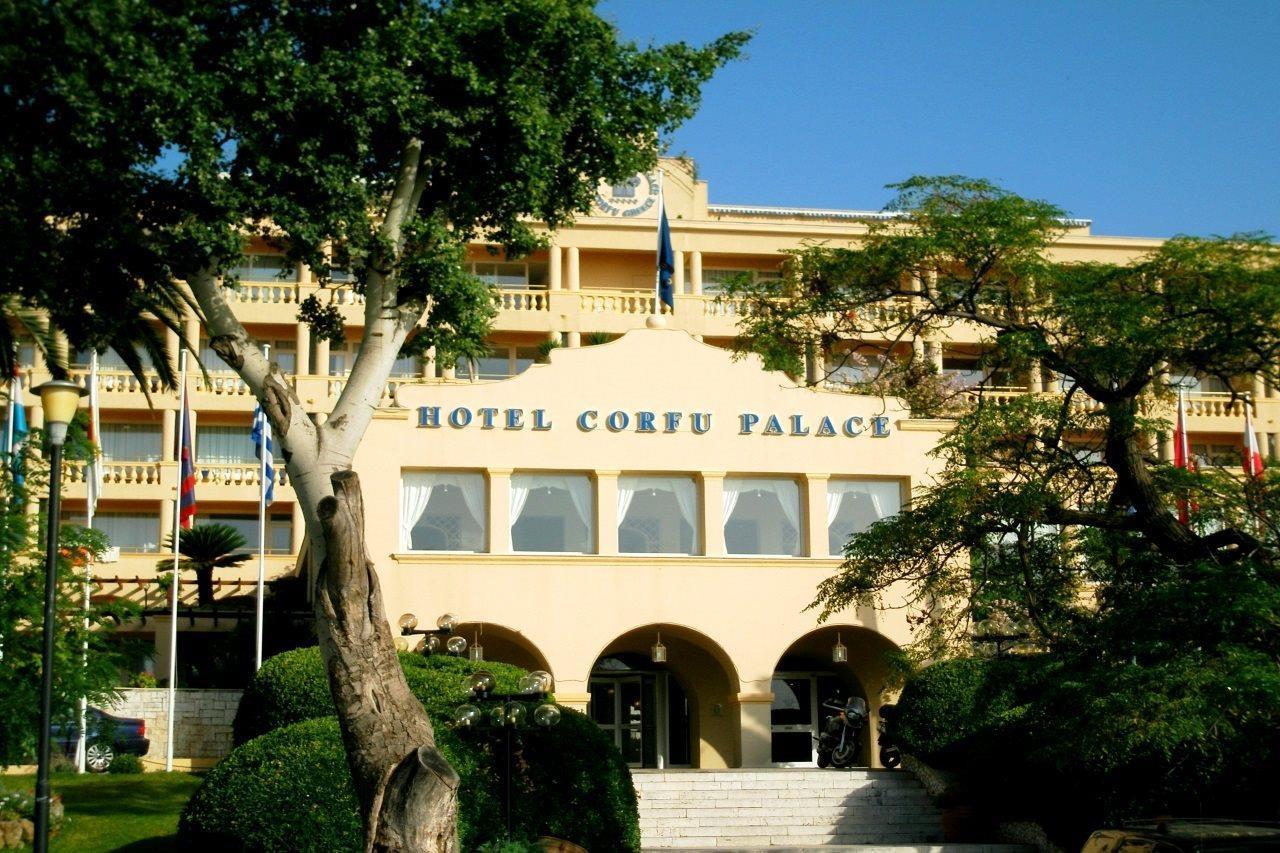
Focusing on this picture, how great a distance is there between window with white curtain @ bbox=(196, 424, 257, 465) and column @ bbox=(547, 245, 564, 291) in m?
9.79

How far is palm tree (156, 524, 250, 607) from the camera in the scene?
38084 mm

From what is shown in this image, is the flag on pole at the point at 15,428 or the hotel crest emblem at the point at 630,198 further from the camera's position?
the hotel crest emblem at the point at 630,198

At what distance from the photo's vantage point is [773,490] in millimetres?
31281

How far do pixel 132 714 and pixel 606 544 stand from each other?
9576 millimetres

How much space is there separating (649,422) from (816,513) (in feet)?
12.2

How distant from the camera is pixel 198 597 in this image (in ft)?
130

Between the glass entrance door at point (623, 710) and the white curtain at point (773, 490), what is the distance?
5.15 metres

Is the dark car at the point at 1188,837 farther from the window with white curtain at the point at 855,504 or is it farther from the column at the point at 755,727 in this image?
the window with white curtain at the point at 855,504

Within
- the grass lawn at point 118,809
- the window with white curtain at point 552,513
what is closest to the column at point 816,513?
the window with white curtain at point 552,513

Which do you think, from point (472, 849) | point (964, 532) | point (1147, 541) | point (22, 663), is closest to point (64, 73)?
point (22, 663)

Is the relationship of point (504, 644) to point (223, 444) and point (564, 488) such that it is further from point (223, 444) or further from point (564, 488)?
point (223, 444)

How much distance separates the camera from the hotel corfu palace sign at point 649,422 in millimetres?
29906

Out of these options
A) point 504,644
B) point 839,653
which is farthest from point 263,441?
point 839,653

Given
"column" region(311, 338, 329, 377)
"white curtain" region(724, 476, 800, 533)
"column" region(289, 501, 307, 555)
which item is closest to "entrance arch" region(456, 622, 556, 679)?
"white curtain" region(724, 476, 800, 533)
